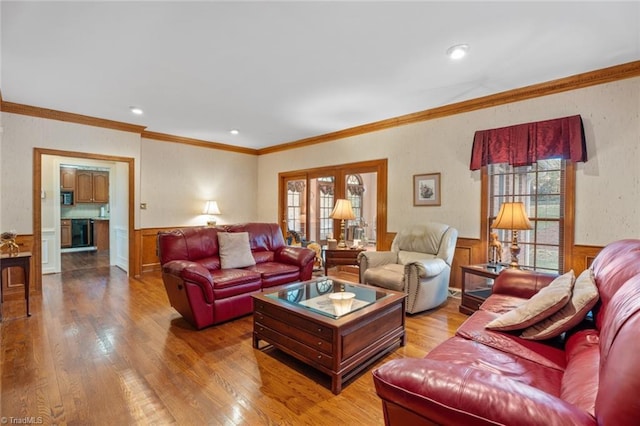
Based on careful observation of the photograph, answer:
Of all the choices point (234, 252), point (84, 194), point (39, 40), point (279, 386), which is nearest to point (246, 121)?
point (234, 252)

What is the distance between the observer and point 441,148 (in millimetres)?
4258

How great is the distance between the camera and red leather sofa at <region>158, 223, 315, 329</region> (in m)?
2.93

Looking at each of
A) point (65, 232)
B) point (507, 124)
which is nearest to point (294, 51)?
point (507, 124)

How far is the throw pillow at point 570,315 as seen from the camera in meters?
1.60

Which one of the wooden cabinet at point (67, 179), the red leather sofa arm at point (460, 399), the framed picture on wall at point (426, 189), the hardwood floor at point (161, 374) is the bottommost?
the hardwood floor at point (161, 374)

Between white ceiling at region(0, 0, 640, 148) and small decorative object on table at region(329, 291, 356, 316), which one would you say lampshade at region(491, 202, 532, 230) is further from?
small decorative object on table at region(329, 291, 356, 316)

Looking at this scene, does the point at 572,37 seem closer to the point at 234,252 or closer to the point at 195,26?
the point at 195,26

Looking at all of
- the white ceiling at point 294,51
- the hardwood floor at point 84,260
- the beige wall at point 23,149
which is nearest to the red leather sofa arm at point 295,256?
the white ceiling at point 294,51

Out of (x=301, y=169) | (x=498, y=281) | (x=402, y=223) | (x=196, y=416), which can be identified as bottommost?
(x=196, y=416)

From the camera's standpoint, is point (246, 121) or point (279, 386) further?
point (246, 121)

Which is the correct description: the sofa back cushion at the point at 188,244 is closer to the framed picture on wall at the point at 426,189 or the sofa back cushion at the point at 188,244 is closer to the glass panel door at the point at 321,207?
the glass panel door at the point at 321,207

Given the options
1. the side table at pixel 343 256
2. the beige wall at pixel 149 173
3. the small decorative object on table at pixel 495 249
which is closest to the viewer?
the small decorative object on table at pixel 495 249

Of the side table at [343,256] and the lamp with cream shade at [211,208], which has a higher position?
the lamp with cream shade at [211,208]

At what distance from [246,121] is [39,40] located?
102 inches
